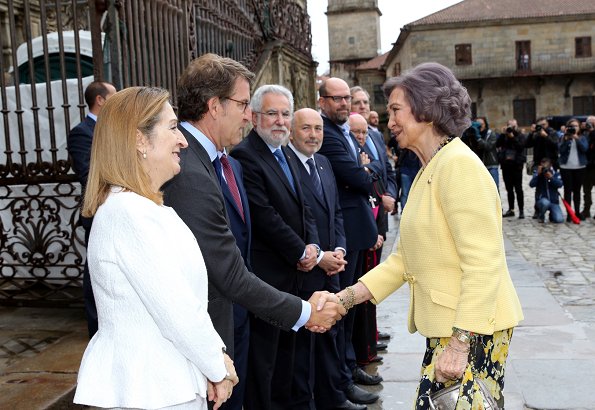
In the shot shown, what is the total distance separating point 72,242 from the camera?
6.24 m

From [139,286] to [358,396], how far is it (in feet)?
10.1

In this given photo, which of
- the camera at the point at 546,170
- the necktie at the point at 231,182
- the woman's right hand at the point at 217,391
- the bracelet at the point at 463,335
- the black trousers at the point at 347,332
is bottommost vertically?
the black trousers at the point at 347,332

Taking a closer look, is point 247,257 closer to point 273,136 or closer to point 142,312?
point 273,136

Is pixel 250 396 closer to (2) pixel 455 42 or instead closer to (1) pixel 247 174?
(1) pixel 247 174

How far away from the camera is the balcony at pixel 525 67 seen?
5256cm

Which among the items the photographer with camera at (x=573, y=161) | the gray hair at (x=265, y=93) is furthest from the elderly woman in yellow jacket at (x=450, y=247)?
the photographer with camera at (x=573, y=161)

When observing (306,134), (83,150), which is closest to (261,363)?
(306,134)

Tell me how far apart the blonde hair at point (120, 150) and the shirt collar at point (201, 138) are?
732 millimetres

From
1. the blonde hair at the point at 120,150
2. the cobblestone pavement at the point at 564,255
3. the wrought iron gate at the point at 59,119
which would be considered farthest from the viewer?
the cobblestone pavement at the point at 564,255

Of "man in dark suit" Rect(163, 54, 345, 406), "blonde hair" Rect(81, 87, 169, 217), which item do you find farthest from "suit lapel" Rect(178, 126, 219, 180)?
"blonde hair" Rect(81, 87, 169, 217)

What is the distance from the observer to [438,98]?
3.10 m

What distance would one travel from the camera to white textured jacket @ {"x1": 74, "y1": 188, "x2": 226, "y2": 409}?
234 cm

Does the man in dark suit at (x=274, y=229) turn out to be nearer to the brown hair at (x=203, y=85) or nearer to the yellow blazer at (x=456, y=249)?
the brown hair at (x=203, y=85)

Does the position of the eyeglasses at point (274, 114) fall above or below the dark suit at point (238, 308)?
above
